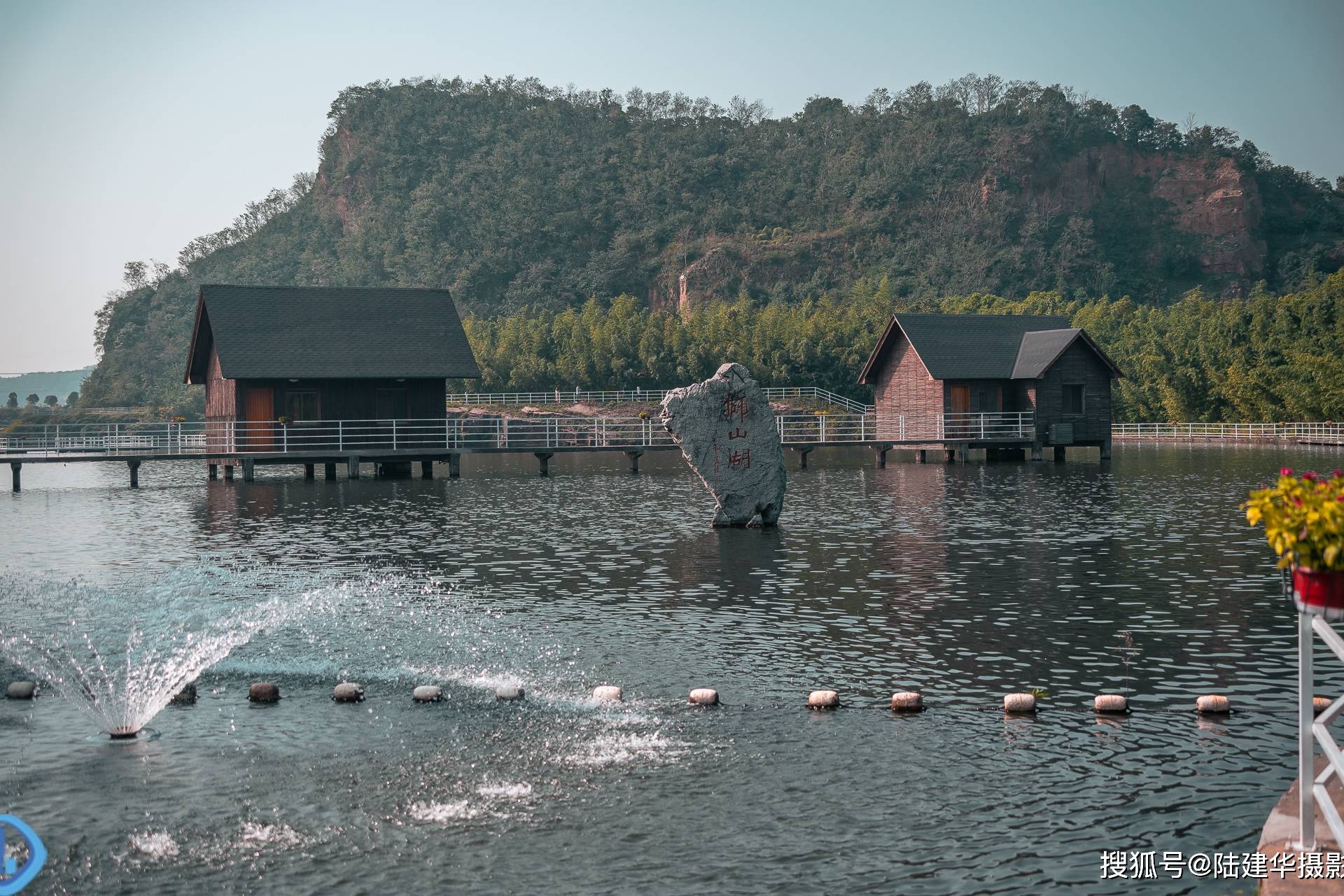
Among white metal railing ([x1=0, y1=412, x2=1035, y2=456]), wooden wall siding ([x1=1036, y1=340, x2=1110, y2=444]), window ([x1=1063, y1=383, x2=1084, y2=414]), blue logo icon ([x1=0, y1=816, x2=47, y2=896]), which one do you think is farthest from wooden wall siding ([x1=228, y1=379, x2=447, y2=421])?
blue logo icon ([x1=0, y1=816, x2=47, y2=896])

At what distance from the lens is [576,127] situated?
502 feet

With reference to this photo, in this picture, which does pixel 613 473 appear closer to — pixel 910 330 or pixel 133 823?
pixel 910 330

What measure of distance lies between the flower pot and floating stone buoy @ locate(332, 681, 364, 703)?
8904 mm

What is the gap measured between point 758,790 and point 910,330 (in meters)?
46.8

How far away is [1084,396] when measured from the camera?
52625 mm

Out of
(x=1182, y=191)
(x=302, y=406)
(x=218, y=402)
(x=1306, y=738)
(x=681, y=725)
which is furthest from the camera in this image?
(x=1182, y=191)

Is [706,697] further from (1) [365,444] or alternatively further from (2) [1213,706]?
(1) [365,444]

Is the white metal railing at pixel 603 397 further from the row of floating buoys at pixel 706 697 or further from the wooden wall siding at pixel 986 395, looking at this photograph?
the row of floating buoys at pixel 706 697

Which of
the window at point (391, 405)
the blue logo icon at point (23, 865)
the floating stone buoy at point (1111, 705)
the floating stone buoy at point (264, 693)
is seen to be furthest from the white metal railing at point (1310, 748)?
the window at point (391, 405)

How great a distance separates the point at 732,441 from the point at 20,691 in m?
16.2

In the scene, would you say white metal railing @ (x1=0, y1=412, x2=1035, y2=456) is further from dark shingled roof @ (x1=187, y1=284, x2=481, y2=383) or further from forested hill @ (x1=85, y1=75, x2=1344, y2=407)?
forested hill @ (x1=85, y1=75, x2=1344, y2=407)

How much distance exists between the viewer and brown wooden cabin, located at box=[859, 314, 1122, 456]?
52.1m

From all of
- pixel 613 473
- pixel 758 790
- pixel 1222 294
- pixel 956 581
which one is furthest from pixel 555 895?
pixel 1222 294

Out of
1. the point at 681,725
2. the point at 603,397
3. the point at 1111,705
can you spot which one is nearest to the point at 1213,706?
the point at 1111,705
